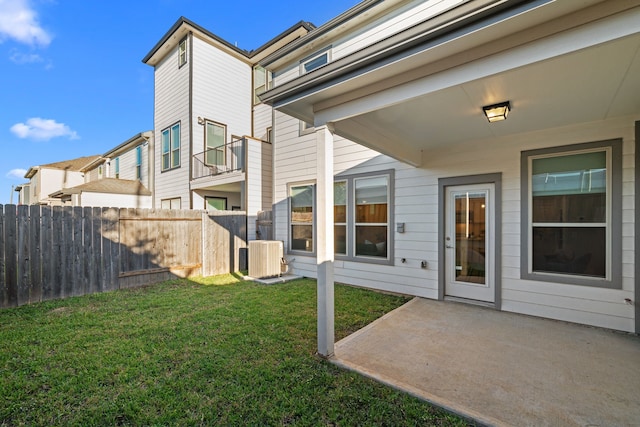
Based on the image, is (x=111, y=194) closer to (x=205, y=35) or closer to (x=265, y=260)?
(x=205, y=35)

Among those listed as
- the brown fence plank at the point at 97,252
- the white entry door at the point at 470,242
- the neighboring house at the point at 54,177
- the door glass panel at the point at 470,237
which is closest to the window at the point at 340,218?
the white entry door at the point at 470,242

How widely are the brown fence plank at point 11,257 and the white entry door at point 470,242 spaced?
24.7 feet

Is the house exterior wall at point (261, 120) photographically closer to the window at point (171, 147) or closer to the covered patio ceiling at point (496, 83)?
the window at point (171, 147)

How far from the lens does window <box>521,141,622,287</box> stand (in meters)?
3.80

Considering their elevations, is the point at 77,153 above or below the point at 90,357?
above

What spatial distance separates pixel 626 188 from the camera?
3.70 m

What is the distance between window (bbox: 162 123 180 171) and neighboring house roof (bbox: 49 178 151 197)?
6.20 feet

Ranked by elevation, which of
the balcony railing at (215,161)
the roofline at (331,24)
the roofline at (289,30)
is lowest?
the balcony railing at (215,161)

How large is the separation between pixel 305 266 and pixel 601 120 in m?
6.00

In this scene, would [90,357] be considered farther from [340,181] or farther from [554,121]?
[554,121]

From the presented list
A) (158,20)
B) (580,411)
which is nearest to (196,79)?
(158,20)

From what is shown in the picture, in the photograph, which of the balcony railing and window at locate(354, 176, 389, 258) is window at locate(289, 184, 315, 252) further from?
the balcony railing

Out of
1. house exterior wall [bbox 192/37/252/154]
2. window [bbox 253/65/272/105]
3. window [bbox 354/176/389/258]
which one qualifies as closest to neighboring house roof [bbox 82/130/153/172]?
house exterior wall [bbox 192/37/252/154]

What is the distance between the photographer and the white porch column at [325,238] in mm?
3070
